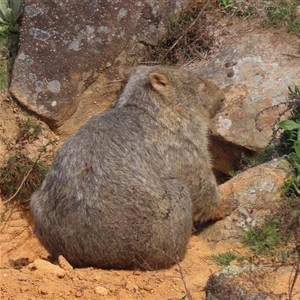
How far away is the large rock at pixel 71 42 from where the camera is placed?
911 cm

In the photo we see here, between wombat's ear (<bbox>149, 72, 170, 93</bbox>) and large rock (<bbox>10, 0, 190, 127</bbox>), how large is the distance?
8.49ft

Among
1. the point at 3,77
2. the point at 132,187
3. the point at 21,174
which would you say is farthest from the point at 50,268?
the point at 3,77

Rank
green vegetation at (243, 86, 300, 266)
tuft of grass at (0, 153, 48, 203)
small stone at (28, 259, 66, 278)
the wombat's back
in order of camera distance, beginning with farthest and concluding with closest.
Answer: tuft of grass at (0, 153, 48, 203) → green vegetation at (243, 86, 300, 266) → the wombat's back → small stone at (28, 259, 66, 278)

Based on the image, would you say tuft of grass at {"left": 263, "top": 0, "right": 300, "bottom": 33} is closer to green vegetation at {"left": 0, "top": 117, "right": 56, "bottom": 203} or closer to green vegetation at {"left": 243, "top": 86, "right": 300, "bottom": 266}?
green vegetation at {"left": 243, "top": 86, "right": 300, "bottom": 266}

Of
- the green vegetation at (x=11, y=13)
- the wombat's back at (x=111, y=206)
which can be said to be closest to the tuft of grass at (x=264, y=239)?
the wombat's back at (x=111, y=206)

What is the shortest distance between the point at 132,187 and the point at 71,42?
3.79 meters

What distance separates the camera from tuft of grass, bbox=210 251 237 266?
625cm

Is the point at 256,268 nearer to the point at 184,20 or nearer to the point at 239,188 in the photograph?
the point at 239,188

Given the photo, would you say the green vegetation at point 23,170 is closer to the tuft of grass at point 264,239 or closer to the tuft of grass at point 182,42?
the tuft of grass at point 182,42

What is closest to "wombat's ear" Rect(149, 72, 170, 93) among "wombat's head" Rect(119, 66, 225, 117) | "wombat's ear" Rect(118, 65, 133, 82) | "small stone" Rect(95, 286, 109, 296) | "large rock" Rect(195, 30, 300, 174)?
"wombat's head" Rect(119, 66, 225, 117)

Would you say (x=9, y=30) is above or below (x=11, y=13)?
below

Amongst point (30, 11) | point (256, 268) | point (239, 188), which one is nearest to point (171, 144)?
point (239, 188)

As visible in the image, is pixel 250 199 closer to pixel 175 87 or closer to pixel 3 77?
pixel 175 87

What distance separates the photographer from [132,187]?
6043mm
